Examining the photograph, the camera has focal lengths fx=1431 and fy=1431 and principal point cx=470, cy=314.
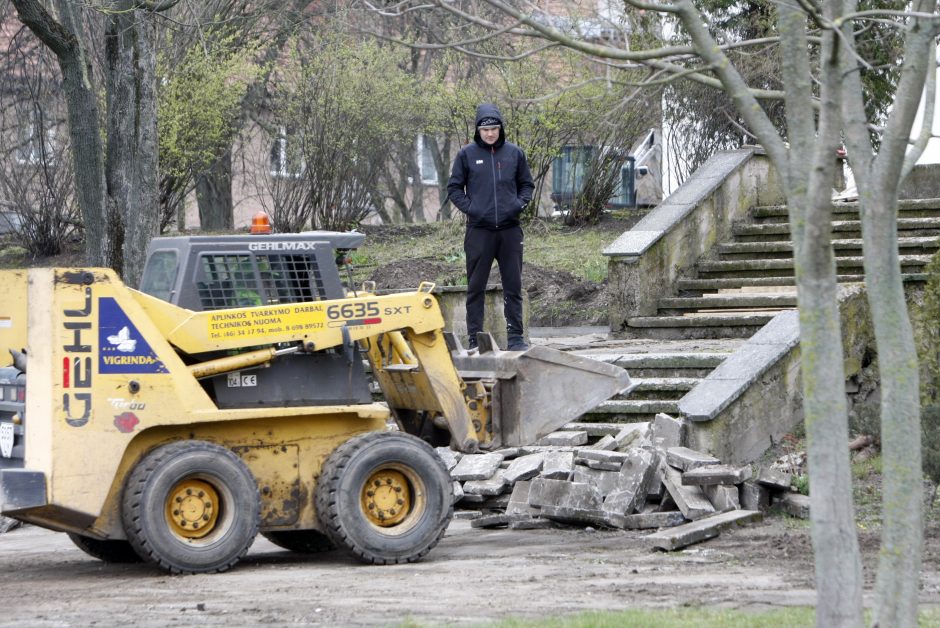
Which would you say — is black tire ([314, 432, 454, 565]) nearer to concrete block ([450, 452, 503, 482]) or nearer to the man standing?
concrete block ([450, 452, 503, 482])

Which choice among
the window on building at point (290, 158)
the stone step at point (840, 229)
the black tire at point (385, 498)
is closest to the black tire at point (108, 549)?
the black tire at point (385, 498)

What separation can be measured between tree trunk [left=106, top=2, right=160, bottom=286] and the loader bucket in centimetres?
592

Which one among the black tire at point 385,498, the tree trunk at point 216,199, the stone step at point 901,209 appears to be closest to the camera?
the black tire at point 385,498

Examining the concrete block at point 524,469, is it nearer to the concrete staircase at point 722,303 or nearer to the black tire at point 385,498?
the concrete staircase at point 722,303

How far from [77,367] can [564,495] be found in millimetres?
3754

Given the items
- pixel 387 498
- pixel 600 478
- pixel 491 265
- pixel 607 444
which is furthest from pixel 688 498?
pixel 491 265

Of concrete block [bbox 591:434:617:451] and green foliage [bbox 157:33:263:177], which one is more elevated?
green foliage [bbox 157:33:263:177]

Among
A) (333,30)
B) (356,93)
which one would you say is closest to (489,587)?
(356,93)

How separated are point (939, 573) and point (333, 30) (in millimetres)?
17347

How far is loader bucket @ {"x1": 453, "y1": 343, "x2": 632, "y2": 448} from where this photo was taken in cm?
1023

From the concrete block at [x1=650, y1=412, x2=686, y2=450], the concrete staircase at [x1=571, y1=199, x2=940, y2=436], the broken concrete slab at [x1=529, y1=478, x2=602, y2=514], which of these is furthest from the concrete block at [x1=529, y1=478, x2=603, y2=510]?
the concrete staircase at [x1=571, y1=199, x2=940, y2=436]

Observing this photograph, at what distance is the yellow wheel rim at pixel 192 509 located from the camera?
8.83m

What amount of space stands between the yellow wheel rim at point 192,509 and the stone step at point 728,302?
810cm

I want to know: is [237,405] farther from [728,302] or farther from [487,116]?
[728,302]
